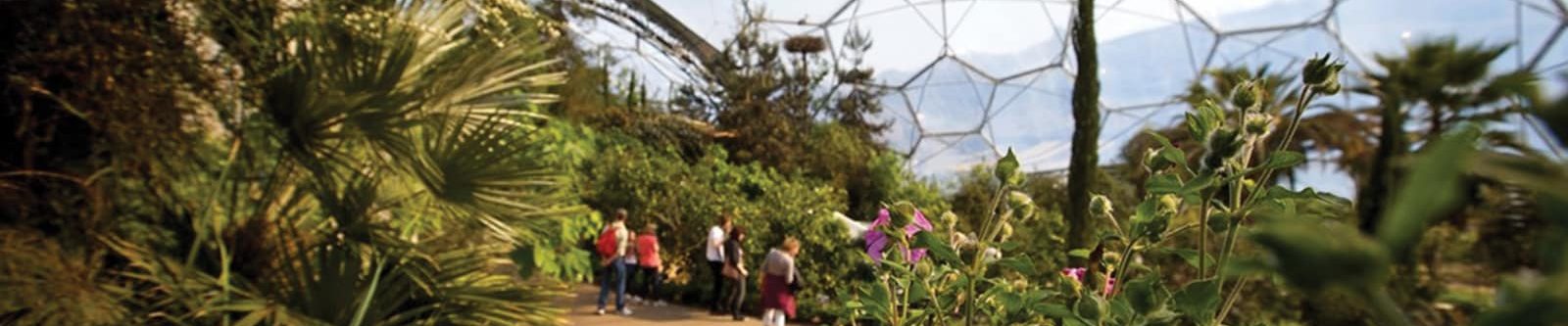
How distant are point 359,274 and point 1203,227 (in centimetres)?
506

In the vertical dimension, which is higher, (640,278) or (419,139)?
(419,139)

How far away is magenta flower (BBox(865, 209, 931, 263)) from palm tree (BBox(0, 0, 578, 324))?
3.54 meters

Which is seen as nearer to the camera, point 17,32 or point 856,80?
point 17,32

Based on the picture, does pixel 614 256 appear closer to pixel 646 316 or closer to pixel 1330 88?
pixel 646 316

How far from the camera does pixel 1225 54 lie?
2319 cm

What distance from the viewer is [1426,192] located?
0.24m

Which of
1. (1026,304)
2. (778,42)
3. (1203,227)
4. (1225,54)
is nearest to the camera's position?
(1203,227)

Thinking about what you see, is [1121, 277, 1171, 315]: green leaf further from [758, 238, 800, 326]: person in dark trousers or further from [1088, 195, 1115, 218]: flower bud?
[758, 238, 800, 326]: person in dark trousers

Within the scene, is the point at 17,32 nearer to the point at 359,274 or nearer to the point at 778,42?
the point at 359,274

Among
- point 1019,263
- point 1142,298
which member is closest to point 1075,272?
point 1019,263

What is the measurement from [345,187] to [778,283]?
558 centimetres

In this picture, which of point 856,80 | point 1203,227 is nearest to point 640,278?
point 856,80

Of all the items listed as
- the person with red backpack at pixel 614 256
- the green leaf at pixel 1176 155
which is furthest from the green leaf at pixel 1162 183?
the person with red backpack at pixel 614 256

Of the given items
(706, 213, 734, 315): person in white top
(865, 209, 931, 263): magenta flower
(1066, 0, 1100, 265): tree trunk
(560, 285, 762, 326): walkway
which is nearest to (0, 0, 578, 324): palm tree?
(865, 209, 931, 263): magenta flower
